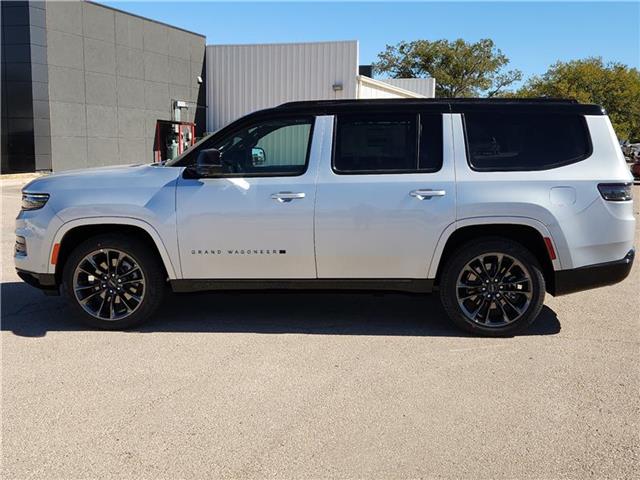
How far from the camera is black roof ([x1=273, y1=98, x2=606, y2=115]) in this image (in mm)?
5223

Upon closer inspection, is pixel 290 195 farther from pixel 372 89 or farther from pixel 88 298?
pixel 372 89

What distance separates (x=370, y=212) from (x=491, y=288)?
48.7 inches

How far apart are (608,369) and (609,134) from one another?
1977 millimetres

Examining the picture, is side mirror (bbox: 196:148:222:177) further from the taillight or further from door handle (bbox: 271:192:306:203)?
the taillight

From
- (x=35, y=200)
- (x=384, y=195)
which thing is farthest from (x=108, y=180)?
(x=384, y=195)

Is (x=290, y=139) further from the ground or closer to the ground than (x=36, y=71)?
closer to the ground

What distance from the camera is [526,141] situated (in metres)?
5.19

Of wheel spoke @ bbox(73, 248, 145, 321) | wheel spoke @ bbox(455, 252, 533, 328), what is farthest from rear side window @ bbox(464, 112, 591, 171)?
wheel spoke @ bbox(73, 248, 145, 321)

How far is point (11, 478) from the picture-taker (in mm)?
3113

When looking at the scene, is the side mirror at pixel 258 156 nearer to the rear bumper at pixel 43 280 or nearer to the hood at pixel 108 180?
the hood at pixel 108 180

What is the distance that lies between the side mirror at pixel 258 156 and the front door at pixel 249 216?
0.03 m

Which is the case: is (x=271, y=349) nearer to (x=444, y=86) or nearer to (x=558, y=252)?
(x=558, y=252)

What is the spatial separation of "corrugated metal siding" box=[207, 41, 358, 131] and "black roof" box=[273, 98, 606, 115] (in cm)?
1905

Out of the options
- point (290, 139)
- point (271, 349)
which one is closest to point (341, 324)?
point (271, 349)
